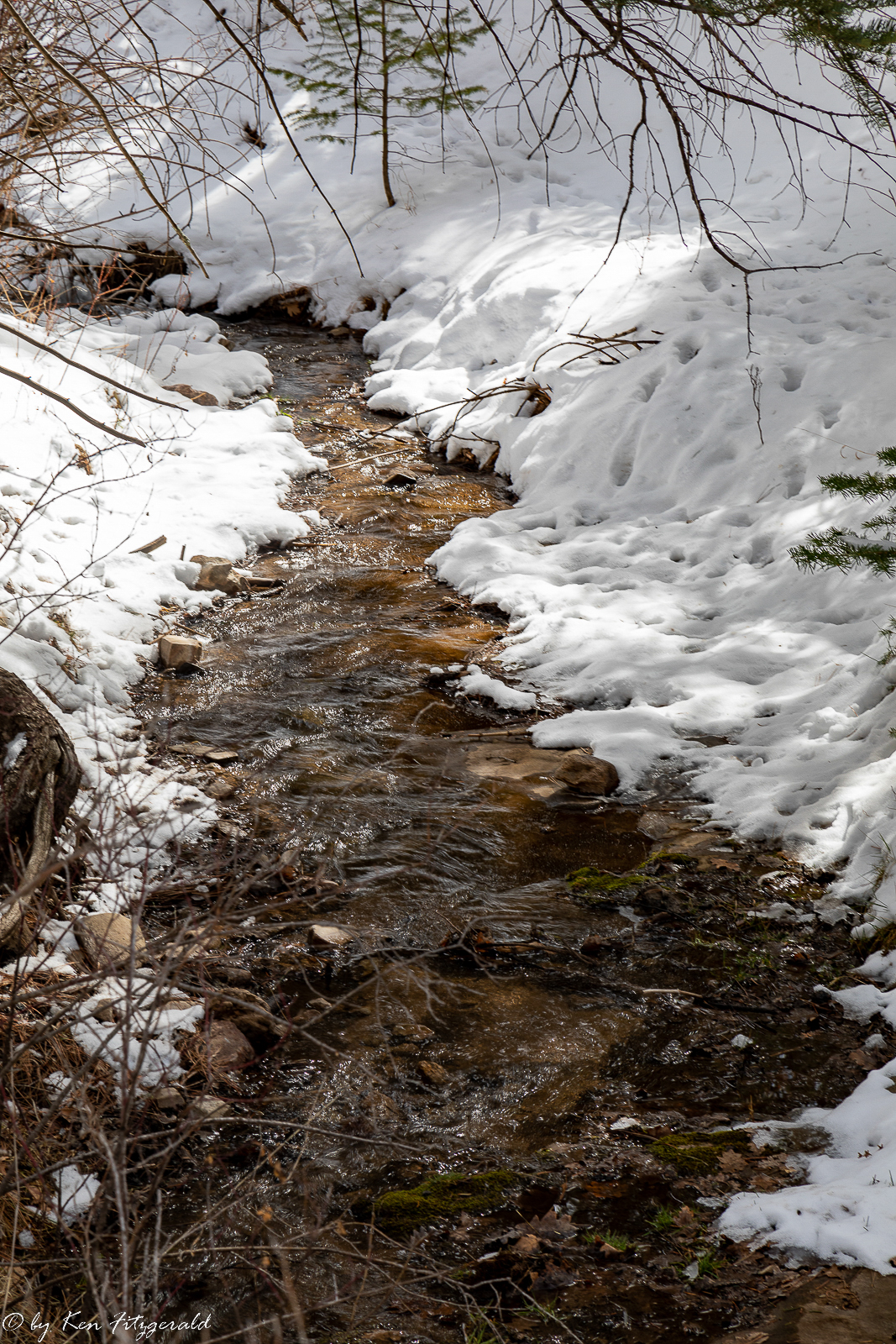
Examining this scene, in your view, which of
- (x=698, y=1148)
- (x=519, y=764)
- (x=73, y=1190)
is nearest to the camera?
(x=73, y=1190)

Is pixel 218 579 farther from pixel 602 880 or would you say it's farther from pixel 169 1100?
pixel 169 1100

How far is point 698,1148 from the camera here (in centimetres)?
262

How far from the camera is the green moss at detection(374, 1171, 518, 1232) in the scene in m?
2.45

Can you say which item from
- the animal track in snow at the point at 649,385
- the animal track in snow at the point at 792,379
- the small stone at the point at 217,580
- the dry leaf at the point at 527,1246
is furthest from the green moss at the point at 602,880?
the animal track in snow at the point at 649,385

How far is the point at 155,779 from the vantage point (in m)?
4.30

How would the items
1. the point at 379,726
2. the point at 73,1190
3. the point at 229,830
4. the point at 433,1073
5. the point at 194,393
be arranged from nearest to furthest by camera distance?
the point at 73,1190
the point at 433,1073
the point at 229,830
the point at 379,726
the point at 194,393

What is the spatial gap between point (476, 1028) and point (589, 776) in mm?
1565

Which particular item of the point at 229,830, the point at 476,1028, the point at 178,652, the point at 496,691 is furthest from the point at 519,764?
the point at 178,652

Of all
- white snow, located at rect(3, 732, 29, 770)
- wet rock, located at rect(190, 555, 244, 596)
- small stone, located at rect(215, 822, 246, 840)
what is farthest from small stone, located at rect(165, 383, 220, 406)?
white snow, located at rect(3, 732, 29, 770)

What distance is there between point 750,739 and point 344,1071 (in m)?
2.68

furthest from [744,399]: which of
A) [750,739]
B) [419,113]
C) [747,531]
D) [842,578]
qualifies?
[419,113]

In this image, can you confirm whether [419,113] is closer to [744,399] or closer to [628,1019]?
[744,399]

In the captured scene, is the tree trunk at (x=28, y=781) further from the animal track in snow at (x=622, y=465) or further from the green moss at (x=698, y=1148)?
the animal track in snow at (x=622, y=465)

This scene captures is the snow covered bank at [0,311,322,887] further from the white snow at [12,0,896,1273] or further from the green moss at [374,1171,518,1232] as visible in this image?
the green moss at [374,1171,518,1232]
